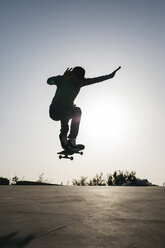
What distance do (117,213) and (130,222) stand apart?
0.43 metres

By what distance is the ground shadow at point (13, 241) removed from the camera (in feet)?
4.28

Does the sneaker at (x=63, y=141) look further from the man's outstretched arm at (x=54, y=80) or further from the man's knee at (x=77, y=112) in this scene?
the man's outstretched arm at (x=54, y=80)

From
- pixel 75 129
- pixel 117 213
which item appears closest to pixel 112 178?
pixel 75 129

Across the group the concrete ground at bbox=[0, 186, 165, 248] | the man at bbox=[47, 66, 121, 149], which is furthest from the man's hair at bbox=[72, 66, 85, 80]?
the concrete ground at bbox=[0, 186, 165, 248]

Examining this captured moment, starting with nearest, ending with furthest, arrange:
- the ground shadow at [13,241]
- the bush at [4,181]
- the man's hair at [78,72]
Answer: the ground shadow at [13,241]
the man's hair at [78,72]
the bush at [4,181]

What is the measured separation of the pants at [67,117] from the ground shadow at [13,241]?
5.93 metres

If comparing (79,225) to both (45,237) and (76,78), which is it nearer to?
(45,237)

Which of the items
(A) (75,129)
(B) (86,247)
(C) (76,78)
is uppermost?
(C) (76,78)

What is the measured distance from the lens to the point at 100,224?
1.84m

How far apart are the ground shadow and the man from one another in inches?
234

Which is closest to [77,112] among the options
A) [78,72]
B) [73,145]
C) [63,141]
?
[63,141]

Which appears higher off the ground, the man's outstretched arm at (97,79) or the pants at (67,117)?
the man's outstretched arm at (97,79)

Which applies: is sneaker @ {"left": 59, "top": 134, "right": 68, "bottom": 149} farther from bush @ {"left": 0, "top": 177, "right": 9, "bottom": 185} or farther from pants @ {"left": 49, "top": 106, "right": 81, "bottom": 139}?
bush @ {"left": 0, "top": 177, "right": 9, "bottom": 185}

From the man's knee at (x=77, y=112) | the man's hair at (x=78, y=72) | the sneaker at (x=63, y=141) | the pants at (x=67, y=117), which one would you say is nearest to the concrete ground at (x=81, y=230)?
the pants at (x=67, y=117)
